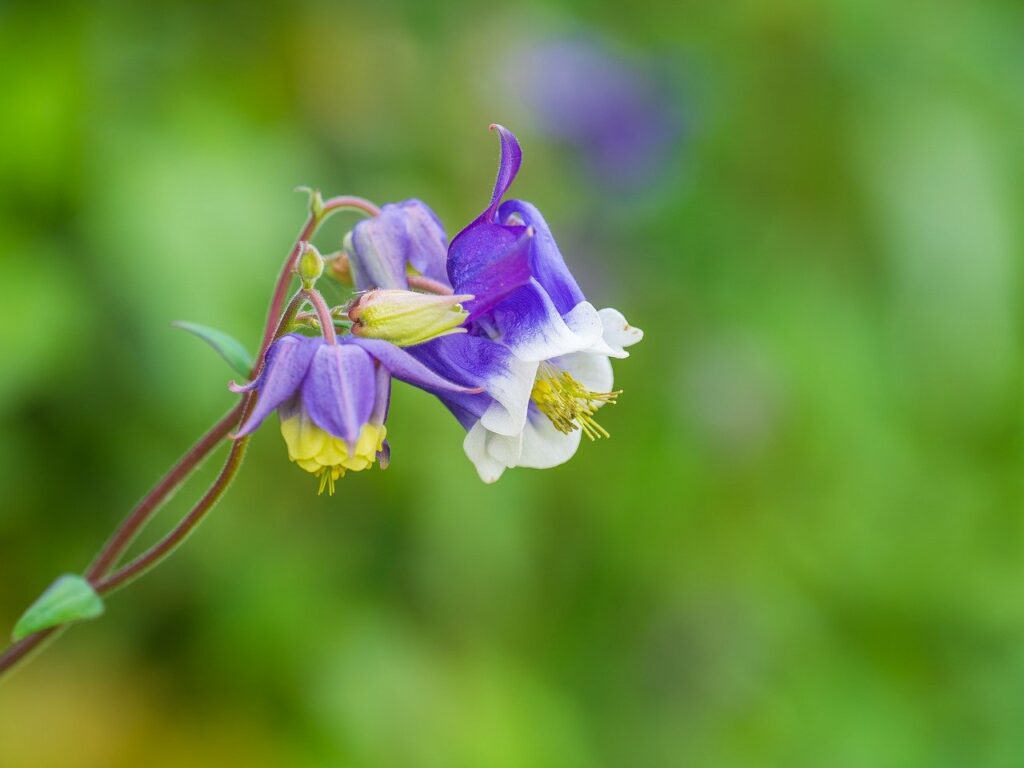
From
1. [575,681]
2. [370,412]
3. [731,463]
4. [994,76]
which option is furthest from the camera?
[994,76]

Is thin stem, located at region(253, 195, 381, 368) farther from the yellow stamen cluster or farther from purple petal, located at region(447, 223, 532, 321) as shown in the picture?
the yellow stamen cluster

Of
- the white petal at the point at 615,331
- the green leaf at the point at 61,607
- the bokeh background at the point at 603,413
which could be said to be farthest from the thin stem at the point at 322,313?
the bokeh background at the point at 603,413

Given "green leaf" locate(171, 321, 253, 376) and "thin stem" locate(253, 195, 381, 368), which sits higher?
"thin stem" locate(253, 195, 381, 368)

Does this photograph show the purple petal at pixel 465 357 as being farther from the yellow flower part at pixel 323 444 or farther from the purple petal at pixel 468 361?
the yellow flower part at pixel 323 444

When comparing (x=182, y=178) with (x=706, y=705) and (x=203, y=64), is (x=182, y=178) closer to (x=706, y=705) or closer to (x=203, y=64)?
(x=203, y=64)

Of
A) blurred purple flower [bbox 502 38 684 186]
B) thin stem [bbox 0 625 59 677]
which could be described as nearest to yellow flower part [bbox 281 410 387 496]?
thin stem [bbox 0 625 59 677]

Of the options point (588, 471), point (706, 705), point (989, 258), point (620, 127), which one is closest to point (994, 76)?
point (989, 258)
